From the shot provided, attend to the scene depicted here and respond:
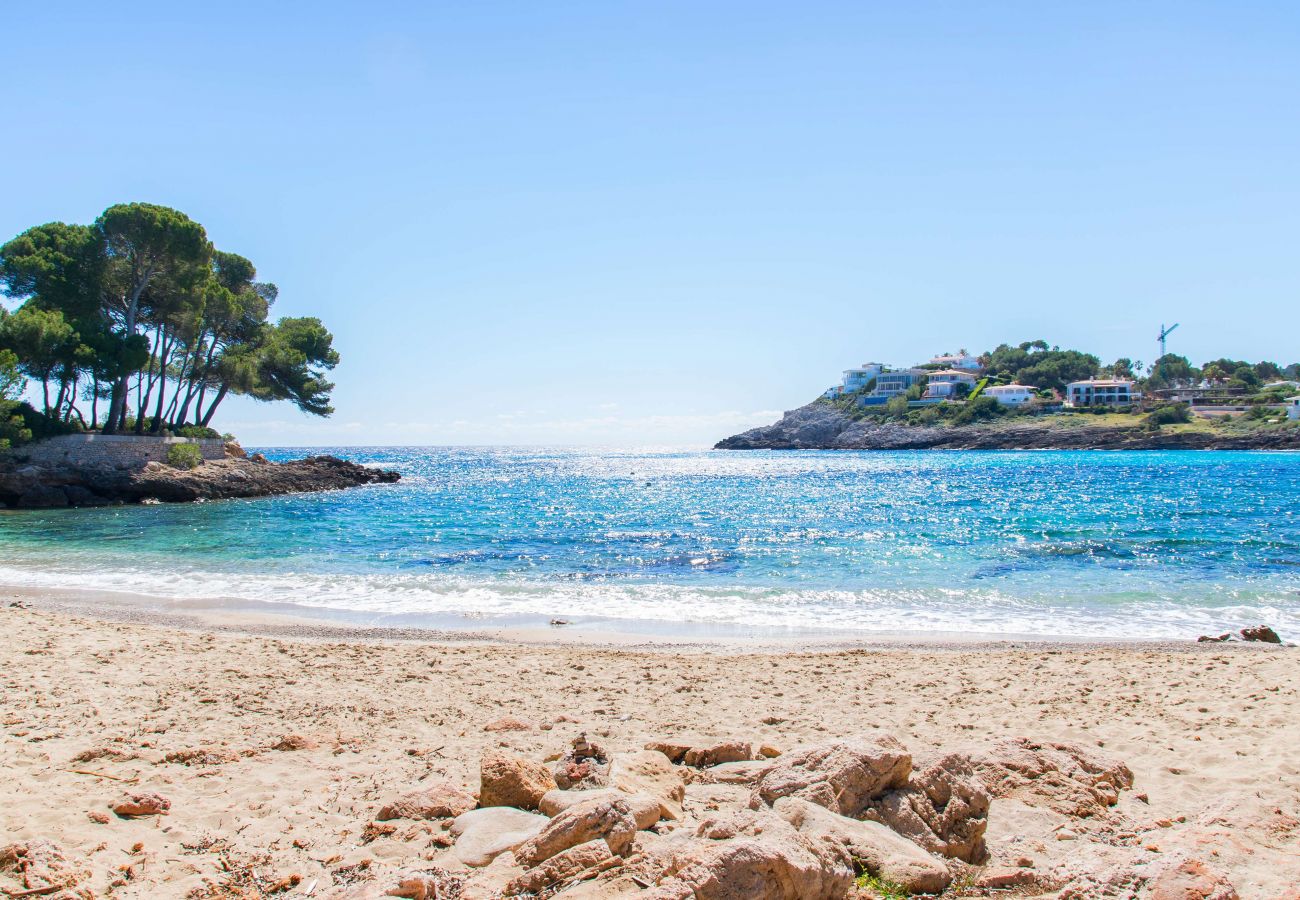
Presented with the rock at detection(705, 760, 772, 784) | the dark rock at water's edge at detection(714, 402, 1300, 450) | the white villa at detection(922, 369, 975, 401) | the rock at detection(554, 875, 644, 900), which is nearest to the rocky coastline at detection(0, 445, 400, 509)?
the rock at detection(705, 760, 772, 784)

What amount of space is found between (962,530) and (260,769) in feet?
81.4

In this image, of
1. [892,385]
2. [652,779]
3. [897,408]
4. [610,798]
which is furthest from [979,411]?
[610,798]

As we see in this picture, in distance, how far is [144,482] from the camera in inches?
1594

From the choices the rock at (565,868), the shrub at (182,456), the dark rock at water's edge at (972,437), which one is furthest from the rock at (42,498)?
the dark rock at water's edge at (972,437)

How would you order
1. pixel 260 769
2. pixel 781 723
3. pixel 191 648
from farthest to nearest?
1. pixel 191 648
2. pixel 781 723
3. pixel 260 769

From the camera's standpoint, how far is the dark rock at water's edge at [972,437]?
96.9 m

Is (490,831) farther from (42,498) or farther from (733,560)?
(42,498)

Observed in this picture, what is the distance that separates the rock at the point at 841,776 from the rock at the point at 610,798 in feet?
1.99

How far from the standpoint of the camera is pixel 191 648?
1045 cm

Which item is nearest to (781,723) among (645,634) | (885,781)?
(885,781)

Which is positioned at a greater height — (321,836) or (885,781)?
(885,781)

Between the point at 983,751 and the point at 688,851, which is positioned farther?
the point at 983,751

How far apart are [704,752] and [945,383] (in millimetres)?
146967

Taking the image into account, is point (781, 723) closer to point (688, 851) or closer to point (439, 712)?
point (439, 712)
